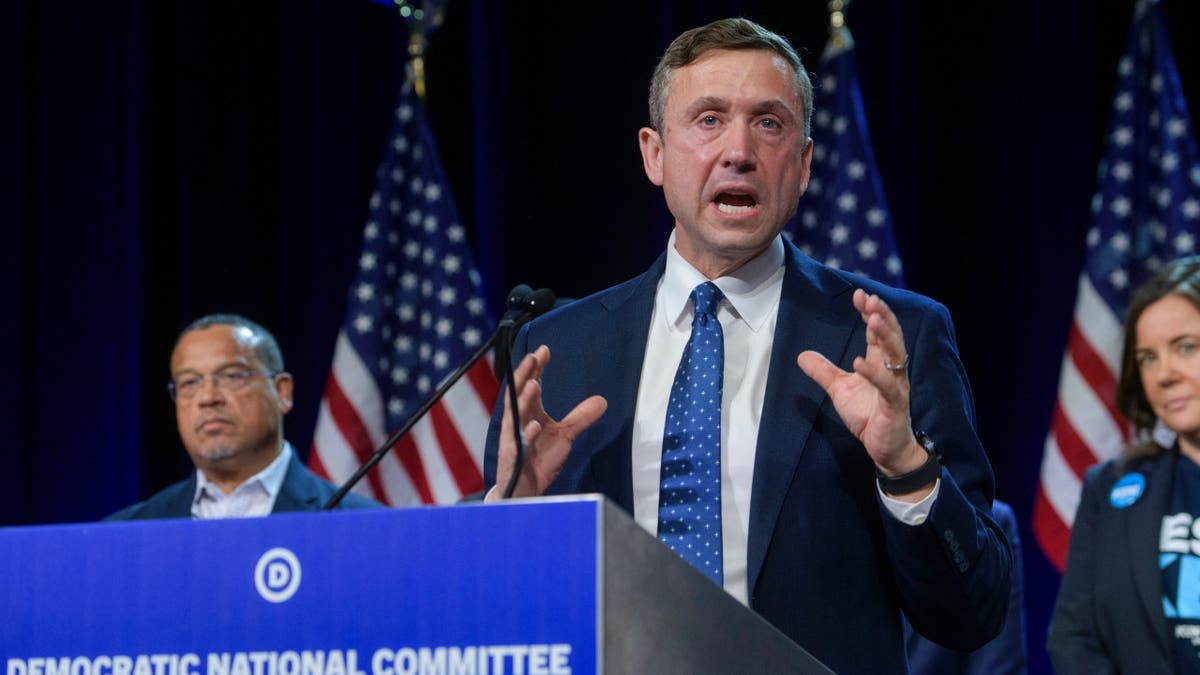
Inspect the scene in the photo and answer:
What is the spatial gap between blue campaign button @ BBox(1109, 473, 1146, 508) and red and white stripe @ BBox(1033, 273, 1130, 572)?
125cm

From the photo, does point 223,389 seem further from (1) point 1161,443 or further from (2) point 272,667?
(2) point 272,667

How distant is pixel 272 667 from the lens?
1248mm

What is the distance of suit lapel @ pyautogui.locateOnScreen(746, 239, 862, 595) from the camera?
1.87 metres

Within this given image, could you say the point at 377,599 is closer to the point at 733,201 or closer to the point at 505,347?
the point at 505,347

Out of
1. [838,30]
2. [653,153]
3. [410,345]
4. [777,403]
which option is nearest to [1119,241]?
[838,30]

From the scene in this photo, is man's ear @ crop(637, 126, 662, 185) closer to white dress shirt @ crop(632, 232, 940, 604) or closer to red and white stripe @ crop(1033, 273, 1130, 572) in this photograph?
white dress shirt @ crop(632, 232, 940, 604)

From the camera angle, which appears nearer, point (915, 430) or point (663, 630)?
point (663, 630)

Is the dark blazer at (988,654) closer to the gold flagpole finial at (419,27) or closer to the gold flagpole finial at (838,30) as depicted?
the gold flagpole finial at (838,30)

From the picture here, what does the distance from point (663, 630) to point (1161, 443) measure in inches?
85.3

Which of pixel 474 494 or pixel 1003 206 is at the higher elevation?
pixel 1003 206

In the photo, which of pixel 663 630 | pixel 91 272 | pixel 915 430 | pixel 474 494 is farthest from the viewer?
pixel 91 272

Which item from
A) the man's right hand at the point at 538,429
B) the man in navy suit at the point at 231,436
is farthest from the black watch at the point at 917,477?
the man in navy suit at the point at 231,436

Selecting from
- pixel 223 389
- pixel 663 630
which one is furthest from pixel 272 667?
pixel 223 389

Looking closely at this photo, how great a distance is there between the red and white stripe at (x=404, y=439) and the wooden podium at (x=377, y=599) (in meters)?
3.35
